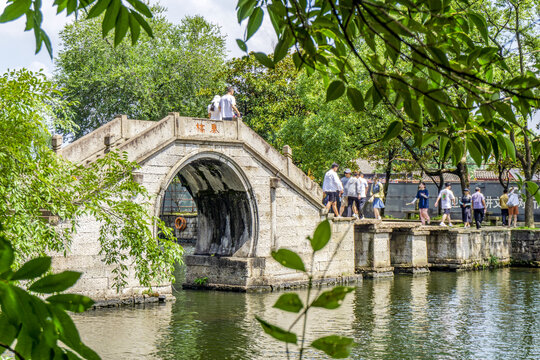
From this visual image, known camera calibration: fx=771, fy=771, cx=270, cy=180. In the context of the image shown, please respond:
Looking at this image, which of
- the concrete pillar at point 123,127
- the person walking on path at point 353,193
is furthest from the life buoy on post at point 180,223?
the concrete pillar at point 123,127

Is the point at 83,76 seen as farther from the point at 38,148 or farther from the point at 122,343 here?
the point at 38,148

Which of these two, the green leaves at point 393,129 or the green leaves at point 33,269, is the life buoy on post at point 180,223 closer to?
the green leaves at point 393,129

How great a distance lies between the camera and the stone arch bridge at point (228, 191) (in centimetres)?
1545

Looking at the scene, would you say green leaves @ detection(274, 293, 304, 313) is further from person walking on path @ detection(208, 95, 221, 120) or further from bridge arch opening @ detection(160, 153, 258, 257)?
person walking on path @ detection(208, 95, 221, 120)

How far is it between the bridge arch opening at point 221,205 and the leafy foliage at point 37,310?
14.6 m

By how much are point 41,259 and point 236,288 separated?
15710 millimetres

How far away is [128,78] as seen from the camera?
35.7m

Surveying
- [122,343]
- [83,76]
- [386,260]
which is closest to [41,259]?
[122,343]

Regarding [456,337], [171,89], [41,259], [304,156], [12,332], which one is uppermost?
[171,89]

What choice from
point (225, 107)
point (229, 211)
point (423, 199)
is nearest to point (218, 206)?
point (229, 211)

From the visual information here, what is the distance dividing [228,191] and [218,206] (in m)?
0.90

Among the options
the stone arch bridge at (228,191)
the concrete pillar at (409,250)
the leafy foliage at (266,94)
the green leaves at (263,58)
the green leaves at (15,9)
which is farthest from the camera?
the leafy foliage at (266,94)

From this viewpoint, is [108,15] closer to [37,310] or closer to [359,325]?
[37,310]

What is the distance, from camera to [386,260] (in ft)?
69.5
